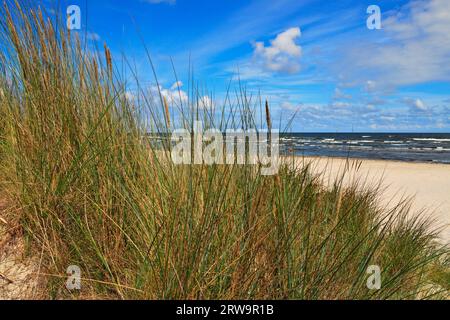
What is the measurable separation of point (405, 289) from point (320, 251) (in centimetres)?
71

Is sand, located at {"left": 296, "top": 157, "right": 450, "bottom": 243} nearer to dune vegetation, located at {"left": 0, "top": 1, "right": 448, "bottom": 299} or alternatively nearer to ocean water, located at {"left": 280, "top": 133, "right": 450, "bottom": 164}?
ocean water, located at {"left": 280, "top": 133, "right": 450, "bottom": 164}

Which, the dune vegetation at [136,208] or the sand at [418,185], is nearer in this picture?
the dune vegetation at [136,208]

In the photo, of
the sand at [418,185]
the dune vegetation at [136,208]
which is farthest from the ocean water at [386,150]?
the dune vegetation at [136,208]

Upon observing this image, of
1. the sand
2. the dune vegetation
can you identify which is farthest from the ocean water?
the dune vegetation

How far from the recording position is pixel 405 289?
186 cm

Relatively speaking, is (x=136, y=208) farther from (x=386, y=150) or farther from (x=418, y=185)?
(x=386, y=150)

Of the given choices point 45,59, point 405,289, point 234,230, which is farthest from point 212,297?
point 45,59

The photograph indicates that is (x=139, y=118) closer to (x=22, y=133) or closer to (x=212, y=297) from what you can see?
(x=22, y=133)

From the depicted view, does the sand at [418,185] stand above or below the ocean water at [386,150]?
below

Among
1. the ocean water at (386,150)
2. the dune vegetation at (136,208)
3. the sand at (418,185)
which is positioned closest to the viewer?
the dune vegetation at (136,208)

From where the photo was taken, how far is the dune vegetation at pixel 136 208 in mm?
1411

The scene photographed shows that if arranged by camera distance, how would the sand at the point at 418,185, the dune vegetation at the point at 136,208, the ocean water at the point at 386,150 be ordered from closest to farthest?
the dune vegetation at the point at 136,208 → the sand at the point at 418,185 → the ocean water at the point at 386,150

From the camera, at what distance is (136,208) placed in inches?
64.6

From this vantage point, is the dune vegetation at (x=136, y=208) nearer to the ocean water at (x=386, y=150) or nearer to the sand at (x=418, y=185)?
the sand at (x=418, y=185)
